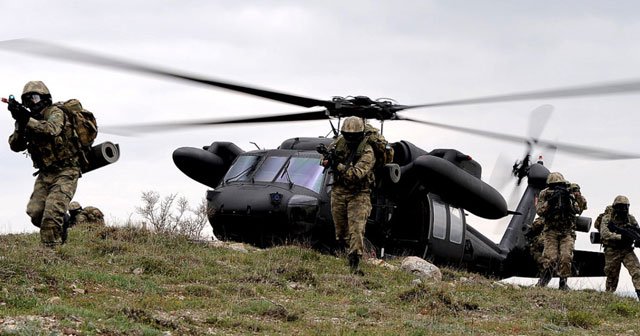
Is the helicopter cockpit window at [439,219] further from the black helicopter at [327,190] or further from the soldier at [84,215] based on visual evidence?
the soldier at [84,215]

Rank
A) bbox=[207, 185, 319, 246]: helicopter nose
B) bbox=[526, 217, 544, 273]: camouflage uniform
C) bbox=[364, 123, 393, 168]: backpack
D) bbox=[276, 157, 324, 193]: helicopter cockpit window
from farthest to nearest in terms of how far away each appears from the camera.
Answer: bbox=[526, 217, 544, 273]: camouflage uniform → bbox=[276, 157, 324, 193]: helicopter cockpit window → bbox=[207, 185, 319, 246]: helicopter nose → bbox=[364, 123, 393, 168]: backpack

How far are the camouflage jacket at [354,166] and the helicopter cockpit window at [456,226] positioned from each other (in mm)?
3524

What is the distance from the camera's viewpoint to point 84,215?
57.1 feet

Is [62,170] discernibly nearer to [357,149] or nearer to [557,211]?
[357,149]

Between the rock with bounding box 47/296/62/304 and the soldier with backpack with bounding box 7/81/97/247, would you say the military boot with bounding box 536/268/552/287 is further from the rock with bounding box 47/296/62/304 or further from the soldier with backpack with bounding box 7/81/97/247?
the rock with bounding box 47/296/62/304

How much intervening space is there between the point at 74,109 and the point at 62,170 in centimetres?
73

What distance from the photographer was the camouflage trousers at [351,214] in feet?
41.0

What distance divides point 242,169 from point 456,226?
12.7 feet

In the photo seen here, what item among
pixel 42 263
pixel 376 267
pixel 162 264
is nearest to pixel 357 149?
pixel 376 267

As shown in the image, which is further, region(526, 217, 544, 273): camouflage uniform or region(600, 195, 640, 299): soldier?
region(526, 217, 544, 273): camouflage uniform

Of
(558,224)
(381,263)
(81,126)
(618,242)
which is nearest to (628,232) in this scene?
(618,242)

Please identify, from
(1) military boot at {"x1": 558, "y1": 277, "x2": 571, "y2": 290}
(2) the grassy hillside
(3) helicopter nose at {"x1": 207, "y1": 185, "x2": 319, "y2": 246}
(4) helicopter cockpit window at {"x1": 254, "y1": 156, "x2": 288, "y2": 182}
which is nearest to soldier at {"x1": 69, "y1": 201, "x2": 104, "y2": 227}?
(2) the grassy hillside

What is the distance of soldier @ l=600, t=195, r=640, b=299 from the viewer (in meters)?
15.0

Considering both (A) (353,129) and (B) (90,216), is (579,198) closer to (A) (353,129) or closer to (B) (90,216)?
(A) (353,129)
